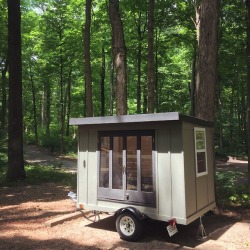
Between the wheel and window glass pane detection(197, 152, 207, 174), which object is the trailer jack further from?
the wheel

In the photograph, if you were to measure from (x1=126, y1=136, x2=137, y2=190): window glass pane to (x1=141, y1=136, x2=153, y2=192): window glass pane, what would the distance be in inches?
6.4

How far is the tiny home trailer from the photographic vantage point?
595cm

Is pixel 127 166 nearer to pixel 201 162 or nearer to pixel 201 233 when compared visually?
pixel 201 162

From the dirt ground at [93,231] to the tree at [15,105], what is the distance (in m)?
3.61

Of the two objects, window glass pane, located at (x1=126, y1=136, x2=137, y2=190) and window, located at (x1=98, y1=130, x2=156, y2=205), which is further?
window glass pane, located at (x1=126, y1=136, x2=137, y2=190)

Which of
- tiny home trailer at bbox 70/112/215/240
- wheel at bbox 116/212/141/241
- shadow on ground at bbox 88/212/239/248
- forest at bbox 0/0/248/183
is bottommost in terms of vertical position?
shadow on ground at bbox 88/212/239/248

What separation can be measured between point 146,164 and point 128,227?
133 centimetres

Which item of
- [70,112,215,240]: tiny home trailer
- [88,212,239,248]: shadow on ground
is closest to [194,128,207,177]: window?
[70,112,215,240]: tiny home trailer

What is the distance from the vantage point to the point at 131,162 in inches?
257

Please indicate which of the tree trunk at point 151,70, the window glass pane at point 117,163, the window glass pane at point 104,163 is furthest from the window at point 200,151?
the tree trunk at point 151,70

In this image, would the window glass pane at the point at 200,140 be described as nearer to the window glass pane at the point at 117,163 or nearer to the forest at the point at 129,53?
the window glass pane at the point at 117,163

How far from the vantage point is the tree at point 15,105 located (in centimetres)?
1245

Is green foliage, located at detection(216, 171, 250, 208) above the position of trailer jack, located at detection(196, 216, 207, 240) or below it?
above

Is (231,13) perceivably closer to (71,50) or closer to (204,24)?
(204,24)
